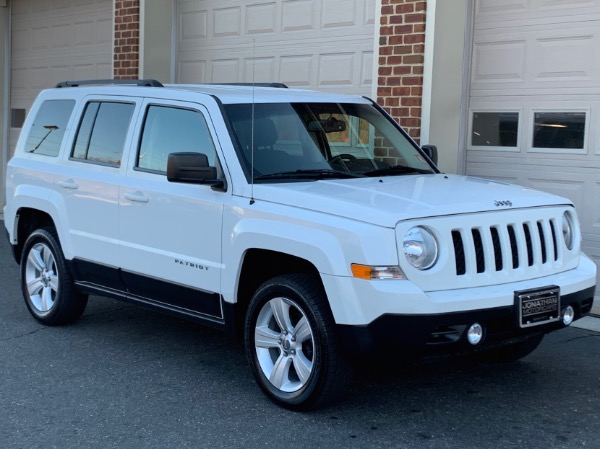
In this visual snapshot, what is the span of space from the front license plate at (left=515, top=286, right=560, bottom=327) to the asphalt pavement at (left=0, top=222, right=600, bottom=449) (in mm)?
595

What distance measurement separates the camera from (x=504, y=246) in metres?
5.06

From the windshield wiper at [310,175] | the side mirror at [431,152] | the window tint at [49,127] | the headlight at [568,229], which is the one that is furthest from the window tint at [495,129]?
the window tint at [49,127]

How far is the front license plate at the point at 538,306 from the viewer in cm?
493

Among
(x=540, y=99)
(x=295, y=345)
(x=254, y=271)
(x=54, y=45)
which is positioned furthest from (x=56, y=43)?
(x=295, y=345)

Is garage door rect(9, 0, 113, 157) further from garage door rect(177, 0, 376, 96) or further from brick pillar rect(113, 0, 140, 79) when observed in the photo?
garage door rect(177, 0, 376, 96)

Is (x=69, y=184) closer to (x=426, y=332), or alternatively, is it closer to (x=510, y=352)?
(x=426, y=332)

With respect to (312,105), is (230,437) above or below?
below

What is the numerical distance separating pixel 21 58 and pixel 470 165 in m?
9.55

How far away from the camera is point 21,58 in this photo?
1561 cm

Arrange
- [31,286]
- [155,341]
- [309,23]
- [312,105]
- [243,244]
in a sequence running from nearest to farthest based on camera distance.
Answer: [243,244], [312,105], [155,341], [31,286], [309,23]

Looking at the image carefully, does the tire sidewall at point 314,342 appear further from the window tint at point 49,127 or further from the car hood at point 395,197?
the window tint at point 49,127

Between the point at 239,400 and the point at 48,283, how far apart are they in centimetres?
263

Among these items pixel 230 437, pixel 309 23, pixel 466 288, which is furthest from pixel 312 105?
pixel 309 23

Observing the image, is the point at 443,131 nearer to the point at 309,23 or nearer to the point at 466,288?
the point at 309,23
